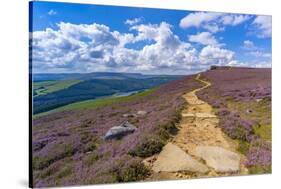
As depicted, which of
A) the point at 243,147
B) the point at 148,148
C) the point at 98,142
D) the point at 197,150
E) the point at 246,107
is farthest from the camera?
the point at 246,107

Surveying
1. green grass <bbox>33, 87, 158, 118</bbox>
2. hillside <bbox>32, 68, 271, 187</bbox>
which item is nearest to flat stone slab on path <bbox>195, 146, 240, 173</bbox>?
hillside <bbox>32, 68, 271, 187</bbox>

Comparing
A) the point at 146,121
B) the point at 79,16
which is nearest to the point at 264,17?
the point at 146,121

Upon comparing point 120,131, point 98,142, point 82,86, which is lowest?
point 98,142

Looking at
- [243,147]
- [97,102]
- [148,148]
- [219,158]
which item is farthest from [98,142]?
[243,147]

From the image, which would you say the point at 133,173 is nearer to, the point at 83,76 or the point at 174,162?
the point at 174,162

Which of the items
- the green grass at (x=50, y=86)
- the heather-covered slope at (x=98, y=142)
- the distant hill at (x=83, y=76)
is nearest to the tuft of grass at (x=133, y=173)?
the heather-covered slope at (x=98, y=142)

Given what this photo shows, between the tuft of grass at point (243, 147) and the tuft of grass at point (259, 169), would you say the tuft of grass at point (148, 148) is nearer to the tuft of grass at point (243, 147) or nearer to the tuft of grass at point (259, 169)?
the tuft of grass at point (243, 147)

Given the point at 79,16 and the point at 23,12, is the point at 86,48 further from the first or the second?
the point at 23,12
